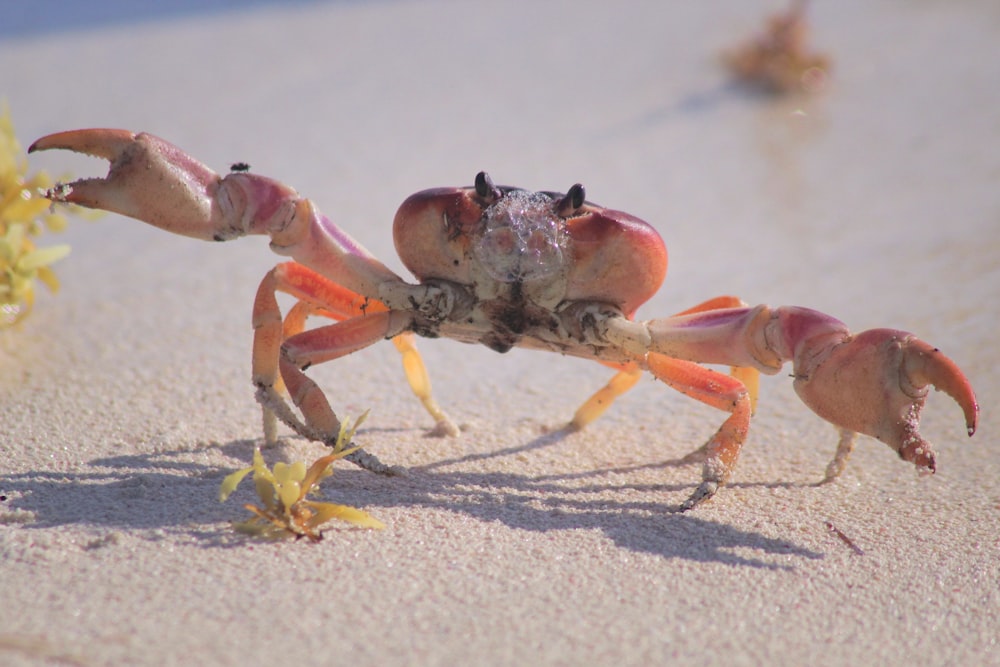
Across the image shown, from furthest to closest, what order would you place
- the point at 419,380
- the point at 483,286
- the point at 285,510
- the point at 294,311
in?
the point at 419,380
the point at 294,311
the point at 483,286
the point at 285,510

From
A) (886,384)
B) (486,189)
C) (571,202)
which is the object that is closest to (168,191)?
(486,189)

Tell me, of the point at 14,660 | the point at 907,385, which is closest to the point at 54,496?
the point at 14,660

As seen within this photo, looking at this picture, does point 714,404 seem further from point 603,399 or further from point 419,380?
point 419,380

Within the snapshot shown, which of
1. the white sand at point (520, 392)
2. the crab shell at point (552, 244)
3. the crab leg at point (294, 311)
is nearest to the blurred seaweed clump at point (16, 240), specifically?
the white sand at point (520, 392)

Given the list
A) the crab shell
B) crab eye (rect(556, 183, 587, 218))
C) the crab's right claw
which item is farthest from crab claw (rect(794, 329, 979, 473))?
the crab's right claw

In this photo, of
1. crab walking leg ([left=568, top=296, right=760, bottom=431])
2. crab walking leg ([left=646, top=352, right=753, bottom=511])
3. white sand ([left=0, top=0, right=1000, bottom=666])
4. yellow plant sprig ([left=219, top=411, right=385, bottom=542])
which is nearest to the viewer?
white sand ([left=0, top=0, right=1000, bottom=666])

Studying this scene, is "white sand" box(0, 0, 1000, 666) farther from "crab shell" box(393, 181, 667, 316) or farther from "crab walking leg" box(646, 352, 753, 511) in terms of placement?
"crab shell" box(393, 181, 667, 316)
